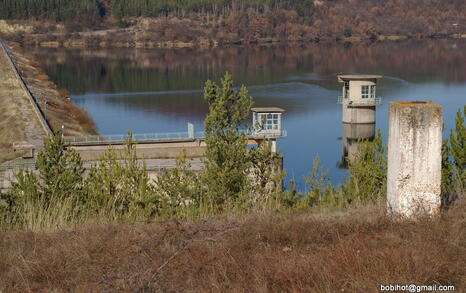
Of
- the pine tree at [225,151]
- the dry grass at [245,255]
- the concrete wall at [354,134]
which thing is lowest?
the concrete wall at [354,134]

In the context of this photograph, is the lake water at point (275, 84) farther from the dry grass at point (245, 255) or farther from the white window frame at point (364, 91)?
the dry grass at point (245, 255)

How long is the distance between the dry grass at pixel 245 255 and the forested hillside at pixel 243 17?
15030 centimetres

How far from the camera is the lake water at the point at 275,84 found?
47.3 metres

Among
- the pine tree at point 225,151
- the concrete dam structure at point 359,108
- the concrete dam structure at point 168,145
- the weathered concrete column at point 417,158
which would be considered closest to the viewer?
the weathered concrete column at point 417,158

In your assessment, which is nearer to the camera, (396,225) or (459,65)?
(396,225)

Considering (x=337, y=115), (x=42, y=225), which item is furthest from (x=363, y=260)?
(x=337, y=115)

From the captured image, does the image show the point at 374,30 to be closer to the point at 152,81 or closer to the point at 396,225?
the point at 152,81

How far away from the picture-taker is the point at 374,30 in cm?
17188

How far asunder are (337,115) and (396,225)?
4551cm

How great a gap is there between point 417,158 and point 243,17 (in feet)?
535

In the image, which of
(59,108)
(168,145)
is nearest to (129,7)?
(59,108)

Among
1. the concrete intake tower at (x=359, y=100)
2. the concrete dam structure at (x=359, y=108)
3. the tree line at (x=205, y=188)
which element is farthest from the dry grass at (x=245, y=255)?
the concrete intake tower at (x=359, y=100)

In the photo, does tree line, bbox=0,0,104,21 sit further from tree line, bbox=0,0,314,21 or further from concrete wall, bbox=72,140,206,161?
concrete wall, bbox=72,140,206,161

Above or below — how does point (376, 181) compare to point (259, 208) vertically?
below
